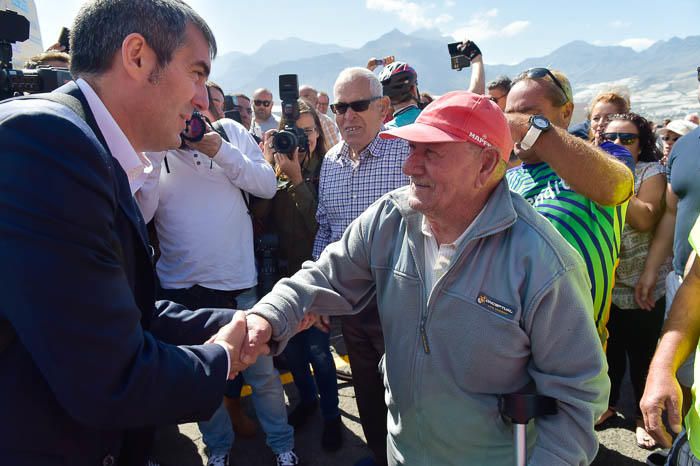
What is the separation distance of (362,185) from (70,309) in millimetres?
2323

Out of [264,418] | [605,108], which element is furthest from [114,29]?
[605,108]

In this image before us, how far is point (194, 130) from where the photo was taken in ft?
9.32

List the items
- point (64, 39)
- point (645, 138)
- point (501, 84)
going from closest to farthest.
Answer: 1. point (645, 138)
2. point (64, 39)
3. point (501, 84)

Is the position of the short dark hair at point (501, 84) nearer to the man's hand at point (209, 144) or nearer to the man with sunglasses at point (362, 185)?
the man with sunglasses at point (362, 185)

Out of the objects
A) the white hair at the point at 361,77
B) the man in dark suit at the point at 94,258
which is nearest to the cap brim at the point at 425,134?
the man in dark suit at the point at 94,258

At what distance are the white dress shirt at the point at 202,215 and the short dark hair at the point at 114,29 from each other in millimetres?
1504

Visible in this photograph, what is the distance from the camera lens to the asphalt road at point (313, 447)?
3.24 meters

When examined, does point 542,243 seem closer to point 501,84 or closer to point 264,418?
point 264,418

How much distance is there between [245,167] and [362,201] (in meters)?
0.82

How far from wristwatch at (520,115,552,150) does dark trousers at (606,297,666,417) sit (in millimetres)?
2210

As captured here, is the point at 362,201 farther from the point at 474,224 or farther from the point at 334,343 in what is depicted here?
the point at 334,343

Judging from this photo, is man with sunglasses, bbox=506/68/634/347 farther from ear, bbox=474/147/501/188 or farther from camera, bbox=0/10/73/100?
camera, bbox=0/10/73/100

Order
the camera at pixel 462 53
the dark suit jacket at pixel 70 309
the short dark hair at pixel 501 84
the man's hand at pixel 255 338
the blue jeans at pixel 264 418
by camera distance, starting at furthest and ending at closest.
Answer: the short dark hair at pixel 501 84, the camera at pixel 462 53, the blue jeans at pixel 264 418, the man's hand at pixel 255 338, the dark suit jacket at pixel 70 309

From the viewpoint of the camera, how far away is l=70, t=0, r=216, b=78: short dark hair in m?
1.41
